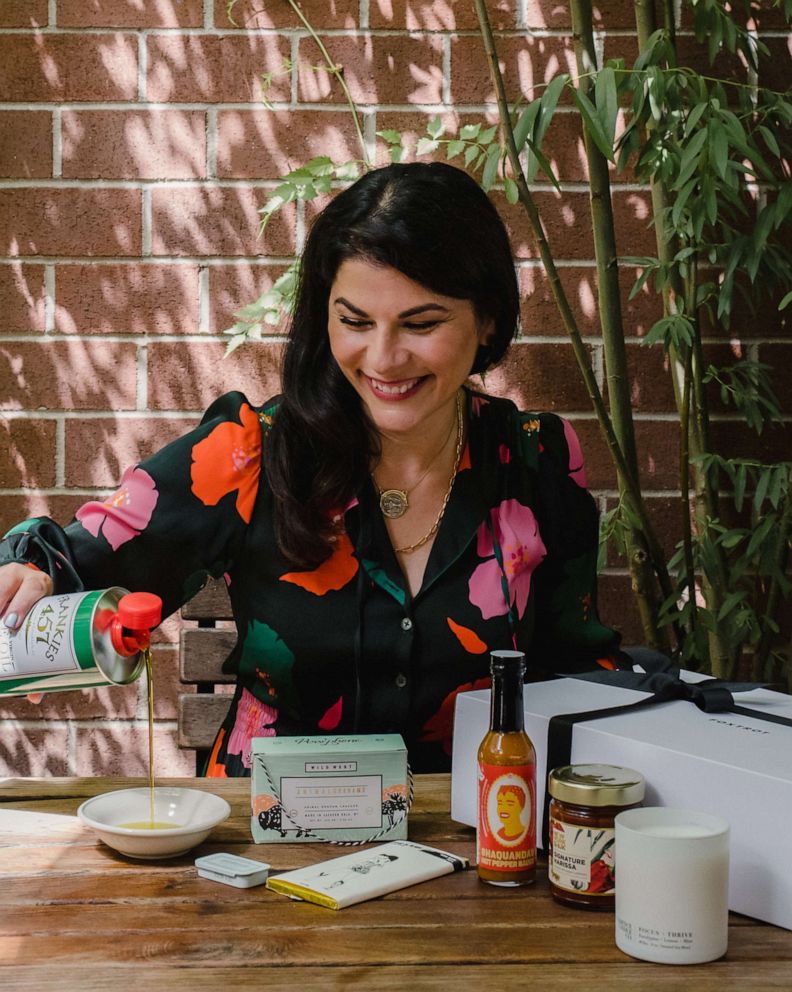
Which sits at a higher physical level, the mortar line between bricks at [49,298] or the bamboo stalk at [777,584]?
the mortar line between bricks at [49,298]

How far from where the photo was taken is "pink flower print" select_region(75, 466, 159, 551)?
151 centimetres

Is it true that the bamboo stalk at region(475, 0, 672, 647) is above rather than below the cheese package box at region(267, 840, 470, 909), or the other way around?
above

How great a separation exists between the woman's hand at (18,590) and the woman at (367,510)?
0.15 metres

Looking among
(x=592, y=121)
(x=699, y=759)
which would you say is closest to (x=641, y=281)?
(x=592, y=121)

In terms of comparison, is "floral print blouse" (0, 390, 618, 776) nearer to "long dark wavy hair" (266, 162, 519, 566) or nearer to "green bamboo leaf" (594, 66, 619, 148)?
"long dark wavy hair" (266, 162, 519, 566)

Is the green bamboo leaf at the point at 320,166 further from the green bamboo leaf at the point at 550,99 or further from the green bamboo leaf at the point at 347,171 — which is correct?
the green bamboo leaf at the point at 550,99

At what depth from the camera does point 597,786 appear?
95cm

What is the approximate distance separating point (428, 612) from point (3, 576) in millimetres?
535

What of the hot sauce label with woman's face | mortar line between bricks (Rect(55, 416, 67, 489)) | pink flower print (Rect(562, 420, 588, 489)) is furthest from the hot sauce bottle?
mortar line between bricks (Rect(55, 416, 67, 489))

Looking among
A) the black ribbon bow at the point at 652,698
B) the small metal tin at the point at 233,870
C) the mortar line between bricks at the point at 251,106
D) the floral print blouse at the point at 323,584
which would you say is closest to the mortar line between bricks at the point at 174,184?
the mortar line between bricks at the point at 251,106

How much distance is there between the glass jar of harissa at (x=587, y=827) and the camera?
0.95 m

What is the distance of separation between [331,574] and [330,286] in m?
0.36

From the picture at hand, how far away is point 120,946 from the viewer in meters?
0.92

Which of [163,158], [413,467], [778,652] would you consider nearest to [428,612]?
[413,467]
